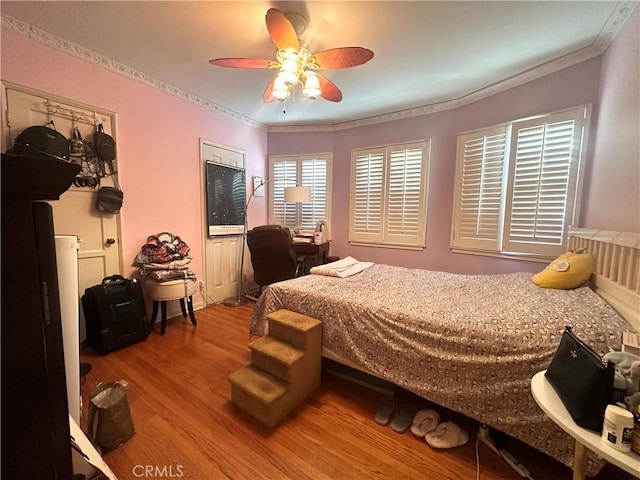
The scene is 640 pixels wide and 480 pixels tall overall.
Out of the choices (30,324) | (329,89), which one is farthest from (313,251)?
(30,324)

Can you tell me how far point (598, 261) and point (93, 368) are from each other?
3859mm

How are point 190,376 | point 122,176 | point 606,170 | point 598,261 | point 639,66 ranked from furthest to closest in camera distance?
point 122,176, point 190,376, point 606,170, point 598,261, point 639,66

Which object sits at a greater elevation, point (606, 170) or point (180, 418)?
point (606, 170)

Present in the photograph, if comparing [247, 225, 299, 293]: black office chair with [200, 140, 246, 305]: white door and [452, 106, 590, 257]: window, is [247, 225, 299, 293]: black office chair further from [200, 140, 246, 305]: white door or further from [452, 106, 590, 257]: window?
[452, 106, 590, 257]: window

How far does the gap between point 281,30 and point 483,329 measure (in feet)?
6.87

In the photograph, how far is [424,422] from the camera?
1.55 metres

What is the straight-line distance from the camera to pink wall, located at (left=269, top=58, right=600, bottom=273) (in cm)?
231

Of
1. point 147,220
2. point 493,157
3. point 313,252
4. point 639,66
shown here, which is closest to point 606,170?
point 639,66

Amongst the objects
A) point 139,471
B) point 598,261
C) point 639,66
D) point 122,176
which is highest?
point 639,66

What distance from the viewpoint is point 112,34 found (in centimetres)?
206

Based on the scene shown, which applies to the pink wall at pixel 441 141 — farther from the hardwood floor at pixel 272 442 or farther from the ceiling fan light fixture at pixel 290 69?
the ceiling fan light fixture at pixel 290 69

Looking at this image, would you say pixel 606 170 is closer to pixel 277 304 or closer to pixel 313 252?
pixel 277 304

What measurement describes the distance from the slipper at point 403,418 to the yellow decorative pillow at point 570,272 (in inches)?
50.1

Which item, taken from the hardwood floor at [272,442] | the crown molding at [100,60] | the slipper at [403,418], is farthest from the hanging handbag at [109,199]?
the slipper at [403,418]
